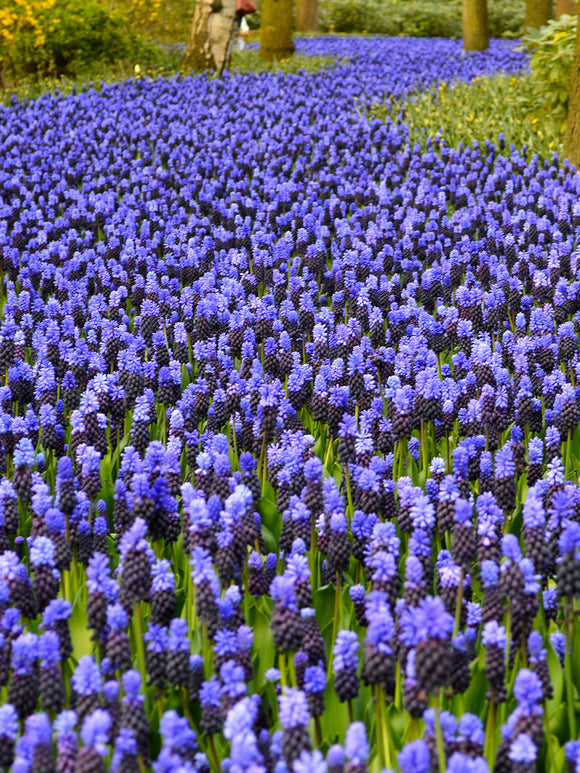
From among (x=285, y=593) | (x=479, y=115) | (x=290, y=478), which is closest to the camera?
(x=285, y=593)

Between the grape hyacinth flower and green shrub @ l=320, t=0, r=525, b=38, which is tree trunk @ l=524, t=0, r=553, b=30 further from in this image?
the grape hyacinth flower

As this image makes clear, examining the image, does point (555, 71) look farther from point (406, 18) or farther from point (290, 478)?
point (406, 18)

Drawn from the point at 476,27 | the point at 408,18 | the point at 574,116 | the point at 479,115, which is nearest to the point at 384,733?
the point at 574,116

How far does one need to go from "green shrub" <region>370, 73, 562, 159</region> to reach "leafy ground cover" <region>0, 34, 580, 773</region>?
2779mm

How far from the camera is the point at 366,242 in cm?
866

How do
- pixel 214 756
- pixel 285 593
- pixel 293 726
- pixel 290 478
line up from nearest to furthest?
1. pixel 293 726
2. pixel 285 593
3. pixel 214 756
4. pixel 290 478

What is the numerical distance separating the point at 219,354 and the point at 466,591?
2532 mm

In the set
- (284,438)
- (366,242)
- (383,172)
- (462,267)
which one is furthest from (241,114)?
(284,438)

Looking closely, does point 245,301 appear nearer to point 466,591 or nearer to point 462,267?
point 462,267

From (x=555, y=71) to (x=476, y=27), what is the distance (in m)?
15.1

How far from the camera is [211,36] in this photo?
21.8 meters

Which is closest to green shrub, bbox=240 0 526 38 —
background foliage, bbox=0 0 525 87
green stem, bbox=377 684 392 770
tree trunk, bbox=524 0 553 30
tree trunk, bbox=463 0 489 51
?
tree trunk, bbox=463 0 489 51

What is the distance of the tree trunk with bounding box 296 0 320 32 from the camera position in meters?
38.6

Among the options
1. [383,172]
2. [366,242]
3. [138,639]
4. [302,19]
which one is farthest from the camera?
[302,19]
